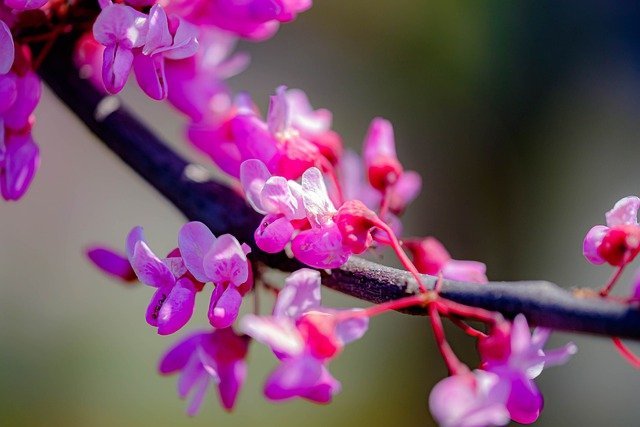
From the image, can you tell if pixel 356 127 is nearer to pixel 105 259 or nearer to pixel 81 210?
pixel 81 210

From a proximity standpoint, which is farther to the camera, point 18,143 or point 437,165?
point 437,165

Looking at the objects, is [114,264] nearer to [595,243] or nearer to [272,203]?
[272,203]

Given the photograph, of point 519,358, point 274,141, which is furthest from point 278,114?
point 519,358

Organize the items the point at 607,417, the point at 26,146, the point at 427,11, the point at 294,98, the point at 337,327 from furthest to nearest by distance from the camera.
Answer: the point at 427,11 < the point at 607,417 < the point at 294,98 < the point at 26,146 < the point at 337,327

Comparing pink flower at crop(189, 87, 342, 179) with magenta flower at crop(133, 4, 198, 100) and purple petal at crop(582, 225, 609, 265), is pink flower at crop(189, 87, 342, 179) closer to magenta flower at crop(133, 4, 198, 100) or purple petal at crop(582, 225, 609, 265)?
magenta flower at crop(133, 4, 198, 100)

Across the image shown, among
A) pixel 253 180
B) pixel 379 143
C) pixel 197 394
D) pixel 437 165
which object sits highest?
pixel 437 165

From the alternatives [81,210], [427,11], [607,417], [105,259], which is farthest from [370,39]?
[105,259]
